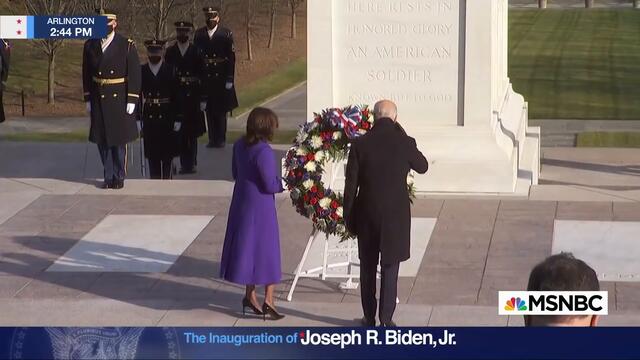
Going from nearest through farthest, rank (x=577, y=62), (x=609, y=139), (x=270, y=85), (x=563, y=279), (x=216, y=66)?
(x=563, y=279) < (x=216, y=66) < (x=609, y=139) < (x=270, y=85) < (x=577, y=62)

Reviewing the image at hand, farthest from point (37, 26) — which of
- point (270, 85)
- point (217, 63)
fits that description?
point (217, 63)

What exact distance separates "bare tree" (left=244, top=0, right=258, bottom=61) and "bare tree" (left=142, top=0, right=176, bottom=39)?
15.6 feet

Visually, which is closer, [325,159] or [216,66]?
[325,159]

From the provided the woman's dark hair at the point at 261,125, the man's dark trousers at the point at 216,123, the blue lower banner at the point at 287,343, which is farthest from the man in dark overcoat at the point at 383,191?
the man's dark trousers at the point at 216,123

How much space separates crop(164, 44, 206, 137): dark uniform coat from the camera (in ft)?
51.0

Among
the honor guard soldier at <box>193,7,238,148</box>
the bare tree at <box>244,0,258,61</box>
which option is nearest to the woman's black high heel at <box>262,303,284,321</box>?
the honor guard soldier at <box>193,7,238,148</box>

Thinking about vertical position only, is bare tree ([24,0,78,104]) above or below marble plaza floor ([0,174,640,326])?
below

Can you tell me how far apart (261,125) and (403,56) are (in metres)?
4.42

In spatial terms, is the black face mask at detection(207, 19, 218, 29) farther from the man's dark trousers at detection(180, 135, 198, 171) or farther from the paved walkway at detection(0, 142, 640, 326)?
the paved walkway at detection(0, 142, 640, 326)

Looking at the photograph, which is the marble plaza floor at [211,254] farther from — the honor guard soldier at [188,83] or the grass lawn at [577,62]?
the grass lawn at [577,62]

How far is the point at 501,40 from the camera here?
15.2 metres

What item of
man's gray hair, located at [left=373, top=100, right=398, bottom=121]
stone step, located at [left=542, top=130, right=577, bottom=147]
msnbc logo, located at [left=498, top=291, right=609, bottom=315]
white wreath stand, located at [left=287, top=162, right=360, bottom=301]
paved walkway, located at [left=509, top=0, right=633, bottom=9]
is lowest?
paved walkway, located at [left=509, top=0, right=633, bottom=9]

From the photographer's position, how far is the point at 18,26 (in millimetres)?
28109

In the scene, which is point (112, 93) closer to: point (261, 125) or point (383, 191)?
point (261, 125)
